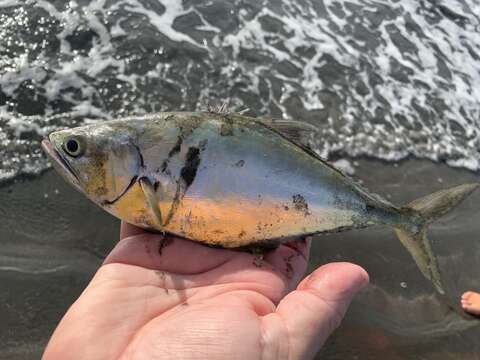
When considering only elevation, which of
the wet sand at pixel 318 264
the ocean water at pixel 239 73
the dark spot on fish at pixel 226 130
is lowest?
the wet sand at pixel 318 264

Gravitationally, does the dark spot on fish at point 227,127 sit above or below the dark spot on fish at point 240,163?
above

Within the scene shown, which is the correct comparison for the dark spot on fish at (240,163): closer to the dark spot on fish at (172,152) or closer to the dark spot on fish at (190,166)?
the dark spot on fish at (190,166)

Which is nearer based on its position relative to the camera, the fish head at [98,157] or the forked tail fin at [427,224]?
the fish head at [98,157]

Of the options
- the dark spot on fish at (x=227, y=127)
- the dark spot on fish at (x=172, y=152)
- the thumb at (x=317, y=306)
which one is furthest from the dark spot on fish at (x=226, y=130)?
the thumb at (x=317, y=306)

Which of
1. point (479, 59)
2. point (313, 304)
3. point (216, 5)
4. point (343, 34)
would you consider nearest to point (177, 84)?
point (216, 5)

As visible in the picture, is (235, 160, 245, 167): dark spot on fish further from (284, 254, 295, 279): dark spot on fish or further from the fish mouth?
the fish mouth
